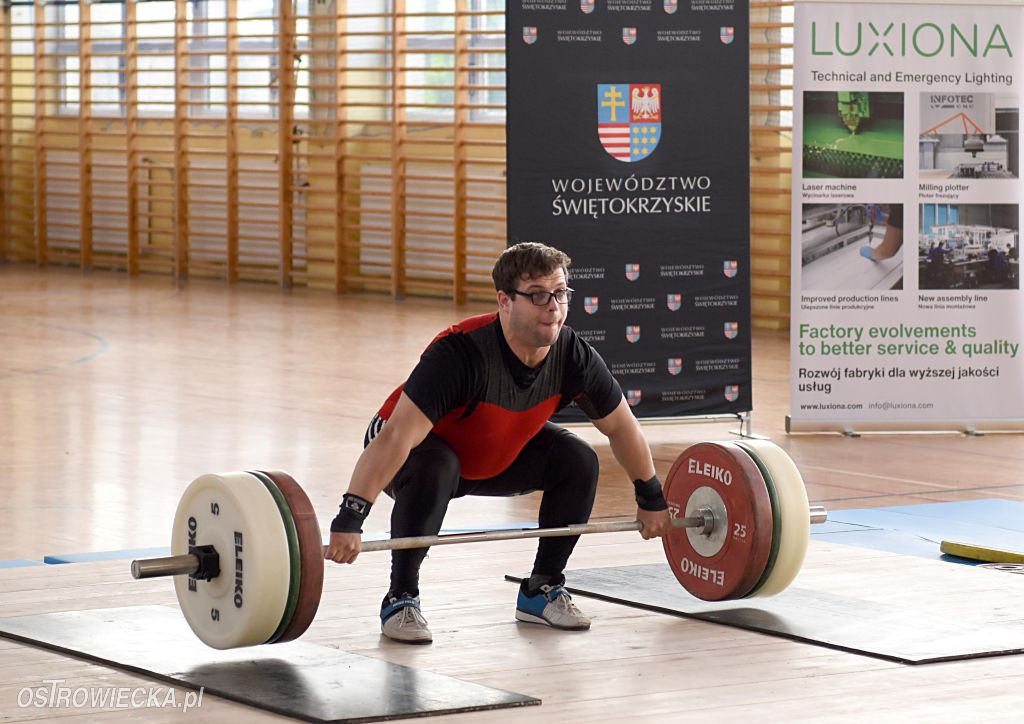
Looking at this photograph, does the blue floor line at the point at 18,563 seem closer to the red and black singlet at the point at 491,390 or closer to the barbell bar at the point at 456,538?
the barbell bar at the point at 456,538

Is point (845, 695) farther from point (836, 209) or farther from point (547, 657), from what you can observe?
point (836, 209)

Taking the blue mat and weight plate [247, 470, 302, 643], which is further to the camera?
the blue mat

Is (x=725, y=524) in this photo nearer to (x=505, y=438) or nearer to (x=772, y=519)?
(x=772, y=519)

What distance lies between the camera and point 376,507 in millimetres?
5000

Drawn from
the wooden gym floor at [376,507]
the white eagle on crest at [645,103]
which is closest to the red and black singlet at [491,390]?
the wooden gym floor at [376,507]

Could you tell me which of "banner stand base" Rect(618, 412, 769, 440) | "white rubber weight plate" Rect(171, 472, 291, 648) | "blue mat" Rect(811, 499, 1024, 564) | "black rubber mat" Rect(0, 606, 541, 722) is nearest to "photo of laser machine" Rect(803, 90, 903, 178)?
"banner stand base" Rect(618, 412, 769, 440)

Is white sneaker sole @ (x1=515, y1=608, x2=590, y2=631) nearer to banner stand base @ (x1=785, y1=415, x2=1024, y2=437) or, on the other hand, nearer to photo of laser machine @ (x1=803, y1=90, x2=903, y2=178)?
banner stand base @ (x1=785, y1=415, x2=1024, y2=437)

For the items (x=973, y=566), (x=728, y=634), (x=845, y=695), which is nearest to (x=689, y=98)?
(x=973, y=566)

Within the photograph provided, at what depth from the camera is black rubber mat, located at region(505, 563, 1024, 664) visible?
10.5 feet

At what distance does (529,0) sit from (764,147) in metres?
4.13

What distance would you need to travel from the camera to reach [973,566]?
4066mm

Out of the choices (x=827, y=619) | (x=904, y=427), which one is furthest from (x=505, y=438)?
(x=904, y=427)

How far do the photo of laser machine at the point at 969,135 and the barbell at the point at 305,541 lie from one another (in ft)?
9.63

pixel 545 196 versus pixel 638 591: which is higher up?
pixel 545 196
